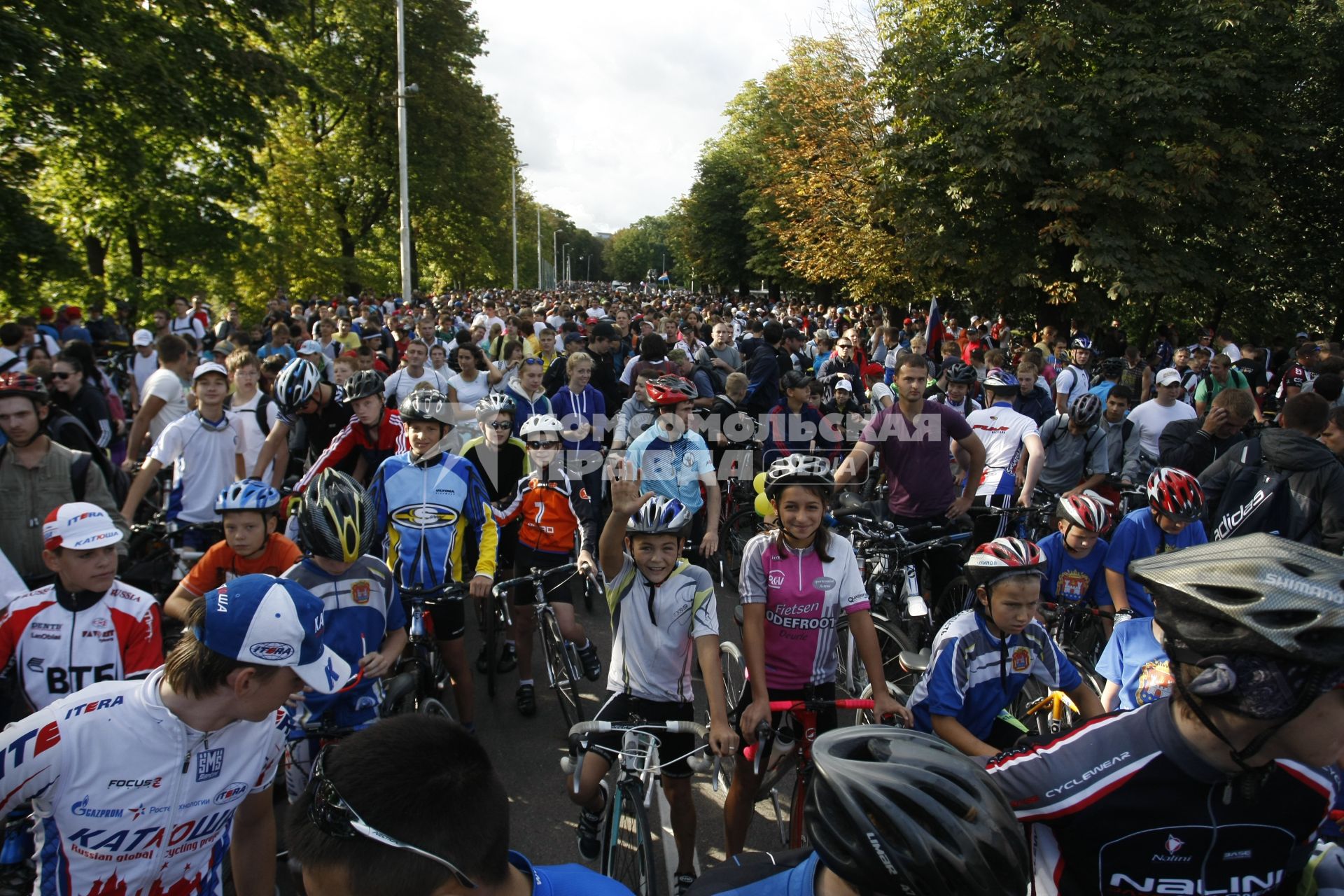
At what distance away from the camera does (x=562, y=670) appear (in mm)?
5727

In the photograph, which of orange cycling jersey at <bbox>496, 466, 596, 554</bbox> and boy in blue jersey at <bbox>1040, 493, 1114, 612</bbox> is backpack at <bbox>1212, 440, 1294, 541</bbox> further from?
orange cycling jersey at <bbox>496, 466, 596, 554</bbox>

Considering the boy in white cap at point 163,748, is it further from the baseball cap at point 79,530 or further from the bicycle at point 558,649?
the bicycle at point 558,649

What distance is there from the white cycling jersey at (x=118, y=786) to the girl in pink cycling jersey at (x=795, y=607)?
2179 mm

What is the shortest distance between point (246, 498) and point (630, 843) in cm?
242

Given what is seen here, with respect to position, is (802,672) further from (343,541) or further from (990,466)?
(990,466)

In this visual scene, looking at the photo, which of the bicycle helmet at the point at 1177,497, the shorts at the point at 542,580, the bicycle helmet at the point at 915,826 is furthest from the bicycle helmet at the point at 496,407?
the bicycle helmet at the point at 915,826

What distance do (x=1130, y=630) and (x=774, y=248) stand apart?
47907 mm

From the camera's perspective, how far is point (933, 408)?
6.18 metres

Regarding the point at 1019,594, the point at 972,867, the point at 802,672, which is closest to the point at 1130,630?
the point at 1019,594

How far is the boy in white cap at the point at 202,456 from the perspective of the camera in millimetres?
5785

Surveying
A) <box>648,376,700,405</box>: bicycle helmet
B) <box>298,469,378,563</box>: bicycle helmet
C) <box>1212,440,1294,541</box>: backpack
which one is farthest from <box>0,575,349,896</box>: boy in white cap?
<box>1212,440,1294,541</box>: backpack

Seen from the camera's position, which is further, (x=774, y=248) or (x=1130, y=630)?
(x=774, y=248)

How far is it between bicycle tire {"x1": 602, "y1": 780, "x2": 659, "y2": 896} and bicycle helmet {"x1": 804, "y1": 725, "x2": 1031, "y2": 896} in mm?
1924

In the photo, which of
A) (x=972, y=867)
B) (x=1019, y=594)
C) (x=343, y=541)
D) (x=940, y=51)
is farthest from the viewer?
(x=940, y=51)
